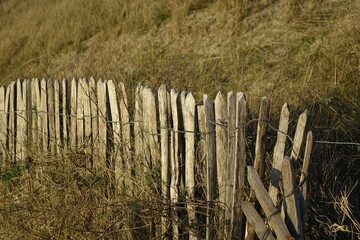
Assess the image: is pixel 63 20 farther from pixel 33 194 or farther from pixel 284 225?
pixel 284 225

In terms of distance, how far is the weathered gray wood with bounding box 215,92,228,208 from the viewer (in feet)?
9.93

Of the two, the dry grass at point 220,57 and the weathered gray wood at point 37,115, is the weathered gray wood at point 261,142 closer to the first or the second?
the dry grass at point 220,57

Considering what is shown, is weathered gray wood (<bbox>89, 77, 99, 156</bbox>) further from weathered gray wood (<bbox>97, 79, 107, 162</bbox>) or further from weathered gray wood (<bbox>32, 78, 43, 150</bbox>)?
weathered gray wood (<bbox>32, 78, 43, 150</bbox>)

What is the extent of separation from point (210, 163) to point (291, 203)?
0.62 m

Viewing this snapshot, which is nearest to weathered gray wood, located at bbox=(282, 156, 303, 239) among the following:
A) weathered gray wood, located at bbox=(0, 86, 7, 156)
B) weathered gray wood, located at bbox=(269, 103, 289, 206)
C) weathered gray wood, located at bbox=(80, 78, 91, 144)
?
weathered gray wood, located at bbox=(269, 103, 289, 206)

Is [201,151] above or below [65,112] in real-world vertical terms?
below

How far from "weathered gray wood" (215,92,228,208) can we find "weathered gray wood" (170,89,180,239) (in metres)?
0.38

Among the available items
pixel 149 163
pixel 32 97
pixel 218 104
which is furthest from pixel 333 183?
pixel 32 97

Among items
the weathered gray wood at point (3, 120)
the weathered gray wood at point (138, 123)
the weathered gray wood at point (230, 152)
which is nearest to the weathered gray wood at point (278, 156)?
the weathered gray wood at point (230, 152)

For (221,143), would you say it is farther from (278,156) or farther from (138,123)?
(138,123)

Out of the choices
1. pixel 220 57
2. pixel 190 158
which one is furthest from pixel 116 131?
pixel 220 57

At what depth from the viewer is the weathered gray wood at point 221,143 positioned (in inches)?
119

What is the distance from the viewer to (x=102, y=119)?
405 cm

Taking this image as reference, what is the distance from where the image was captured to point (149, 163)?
3.71 meters
